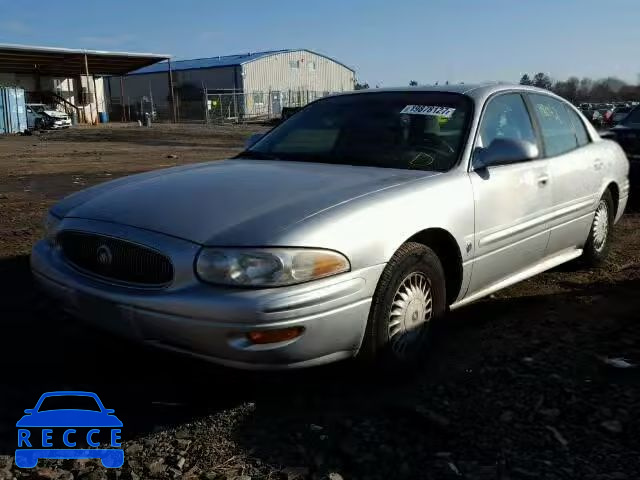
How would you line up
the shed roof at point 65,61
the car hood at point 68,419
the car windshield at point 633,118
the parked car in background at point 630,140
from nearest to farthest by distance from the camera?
the car hood at point 68,419 < the parked car in background at point 630,140 < the car windshield at point 633,118 < the shed roof at point 65,61

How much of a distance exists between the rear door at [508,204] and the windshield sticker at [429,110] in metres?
0.22

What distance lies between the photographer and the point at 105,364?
3480mm

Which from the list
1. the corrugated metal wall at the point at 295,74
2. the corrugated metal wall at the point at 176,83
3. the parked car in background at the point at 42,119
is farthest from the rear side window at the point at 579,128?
the corrugated metal wall at the point at 176,83

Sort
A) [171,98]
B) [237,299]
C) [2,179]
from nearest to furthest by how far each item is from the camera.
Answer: [237,299] → [2,179] → [171,98]

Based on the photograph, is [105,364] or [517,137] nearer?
[105,364]

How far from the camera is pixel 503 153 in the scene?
386 cm

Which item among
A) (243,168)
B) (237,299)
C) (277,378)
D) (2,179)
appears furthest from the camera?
(2,179)

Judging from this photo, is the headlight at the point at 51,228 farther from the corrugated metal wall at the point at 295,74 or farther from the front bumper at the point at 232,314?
the corrugated metal wall at the point at 295,74

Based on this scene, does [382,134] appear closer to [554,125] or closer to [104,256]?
[554,125]

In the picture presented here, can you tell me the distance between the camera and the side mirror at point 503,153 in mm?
3834

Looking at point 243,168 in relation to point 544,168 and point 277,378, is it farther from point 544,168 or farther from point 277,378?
point 544,168

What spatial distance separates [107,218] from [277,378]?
1.18m

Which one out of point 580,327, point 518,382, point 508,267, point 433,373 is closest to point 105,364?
point 433,373

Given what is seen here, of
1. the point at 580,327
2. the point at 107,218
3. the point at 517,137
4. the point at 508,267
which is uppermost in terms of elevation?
the point at 517,137
